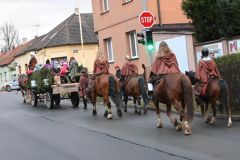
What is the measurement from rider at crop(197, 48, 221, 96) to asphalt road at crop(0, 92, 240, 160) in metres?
1.12

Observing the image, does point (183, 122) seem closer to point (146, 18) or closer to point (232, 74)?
point (232, 74)

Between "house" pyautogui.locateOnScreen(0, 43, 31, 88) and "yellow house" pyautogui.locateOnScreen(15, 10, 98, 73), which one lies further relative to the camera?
"house" pyautogui.locateOnScreen(0, 43, 31, 88)

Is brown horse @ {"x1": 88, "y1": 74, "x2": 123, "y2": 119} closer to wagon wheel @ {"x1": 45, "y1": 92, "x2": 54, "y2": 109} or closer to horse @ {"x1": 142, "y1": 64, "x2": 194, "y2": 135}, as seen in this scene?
horse @ {"x1": 142, "y1": 64, "x2": 194, "y2": 135}

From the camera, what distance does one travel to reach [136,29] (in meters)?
29.3

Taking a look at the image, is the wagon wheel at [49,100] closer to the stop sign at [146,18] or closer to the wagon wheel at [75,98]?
the wagon wheel at [75,98]

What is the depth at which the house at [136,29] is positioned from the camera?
82.0ft

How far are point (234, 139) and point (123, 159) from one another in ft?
9.01

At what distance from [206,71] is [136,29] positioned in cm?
1632

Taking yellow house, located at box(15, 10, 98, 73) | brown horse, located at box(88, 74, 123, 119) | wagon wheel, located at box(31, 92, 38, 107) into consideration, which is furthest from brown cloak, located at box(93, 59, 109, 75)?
yellow house, located at box(15, 10, 98, 73)

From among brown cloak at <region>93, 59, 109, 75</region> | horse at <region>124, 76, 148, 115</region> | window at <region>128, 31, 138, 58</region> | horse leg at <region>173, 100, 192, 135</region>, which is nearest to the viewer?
horse leg at <region>173, 100, 192, 135</region>

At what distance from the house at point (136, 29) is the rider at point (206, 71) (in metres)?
10.6

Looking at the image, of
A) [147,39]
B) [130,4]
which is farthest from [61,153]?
[130,4]

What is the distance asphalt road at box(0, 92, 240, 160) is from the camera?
1005 centimetres

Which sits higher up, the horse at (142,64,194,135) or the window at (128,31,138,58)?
the window at (128,31,138,58)
